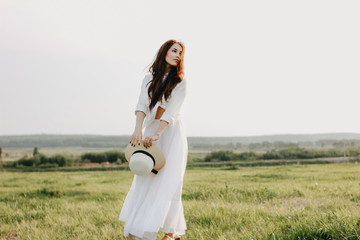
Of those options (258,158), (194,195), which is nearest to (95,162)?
(258,158)

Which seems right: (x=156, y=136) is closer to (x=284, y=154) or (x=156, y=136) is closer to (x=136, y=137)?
(x=136, y=137)

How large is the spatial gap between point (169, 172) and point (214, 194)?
13.1 feet

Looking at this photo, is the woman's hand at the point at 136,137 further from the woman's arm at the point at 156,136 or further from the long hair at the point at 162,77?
the long hair at the point at 162,77

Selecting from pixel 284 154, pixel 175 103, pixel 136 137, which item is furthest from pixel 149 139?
pixel 284 154

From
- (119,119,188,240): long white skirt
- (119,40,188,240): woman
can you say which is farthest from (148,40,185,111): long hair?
(119,119,188,240): long white skirt

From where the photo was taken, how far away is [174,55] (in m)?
3.99

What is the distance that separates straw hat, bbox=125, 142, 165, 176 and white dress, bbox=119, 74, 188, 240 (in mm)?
137

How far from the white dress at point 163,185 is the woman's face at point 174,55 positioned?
26 cm

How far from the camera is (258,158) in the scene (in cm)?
2997

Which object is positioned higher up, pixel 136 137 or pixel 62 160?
pixel 136 137

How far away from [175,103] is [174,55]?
0.56 m

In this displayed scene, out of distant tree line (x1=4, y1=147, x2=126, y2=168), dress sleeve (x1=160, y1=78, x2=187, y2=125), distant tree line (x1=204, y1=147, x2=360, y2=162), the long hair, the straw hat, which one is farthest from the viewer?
distant tree line (x1=4, y1=147, x2=126, y2=168)

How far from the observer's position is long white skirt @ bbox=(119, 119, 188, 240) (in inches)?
150

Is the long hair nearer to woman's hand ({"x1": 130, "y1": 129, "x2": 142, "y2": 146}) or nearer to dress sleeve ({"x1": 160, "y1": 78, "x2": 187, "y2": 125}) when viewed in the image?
dress sleeve ({"x1": 160, "y1": 78, "x2": 187, "y2": 125})
